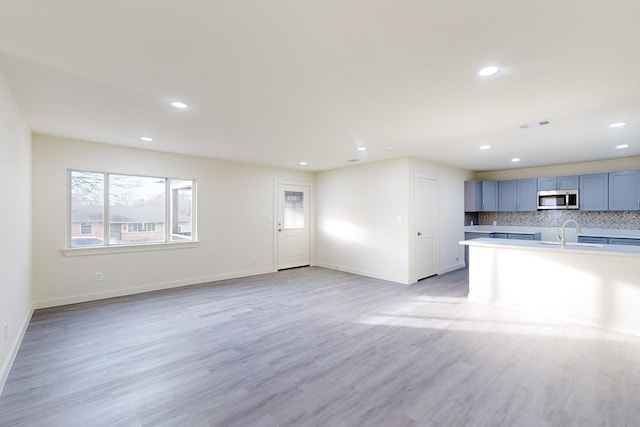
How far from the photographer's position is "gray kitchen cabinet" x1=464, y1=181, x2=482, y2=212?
727 centimetres

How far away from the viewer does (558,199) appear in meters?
6.37

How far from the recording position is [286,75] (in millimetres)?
2393

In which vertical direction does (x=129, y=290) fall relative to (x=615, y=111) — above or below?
below

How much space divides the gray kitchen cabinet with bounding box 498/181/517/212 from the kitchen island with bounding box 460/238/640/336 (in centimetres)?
309

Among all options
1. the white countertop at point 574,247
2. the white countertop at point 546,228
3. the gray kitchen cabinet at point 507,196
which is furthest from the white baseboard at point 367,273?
the gray kitchen cabinet at point 507,196

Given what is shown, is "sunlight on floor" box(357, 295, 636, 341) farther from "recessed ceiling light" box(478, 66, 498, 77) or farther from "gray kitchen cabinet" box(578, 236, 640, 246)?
"gray kitchen cabinet" box(578, 236, 640, 246)

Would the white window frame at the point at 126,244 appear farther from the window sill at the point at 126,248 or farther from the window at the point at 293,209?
the window at the point at 293,209

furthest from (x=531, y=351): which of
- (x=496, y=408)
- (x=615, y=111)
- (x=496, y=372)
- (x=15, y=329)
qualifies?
(x=15, y=329)

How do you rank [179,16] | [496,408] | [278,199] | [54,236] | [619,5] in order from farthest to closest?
[278,199] → [54,236] → [496,408] → [179,16] → [619,5]

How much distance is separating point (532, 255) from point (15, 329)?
6.11 metres

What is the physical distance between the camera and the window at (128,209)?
4597 mm

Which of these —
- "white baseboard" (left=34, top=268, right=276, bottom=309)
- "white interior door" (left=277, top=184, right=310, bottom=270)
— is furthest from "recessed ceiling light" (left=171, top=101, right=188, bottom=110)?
"white interior door" (left=277, top=184, right=310, bottom=270)

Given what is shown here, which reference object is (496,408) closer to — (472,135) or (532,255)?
(532,255)

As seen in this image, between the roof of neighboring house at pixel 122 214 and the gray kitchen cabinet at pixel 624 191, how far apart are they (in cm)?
833
